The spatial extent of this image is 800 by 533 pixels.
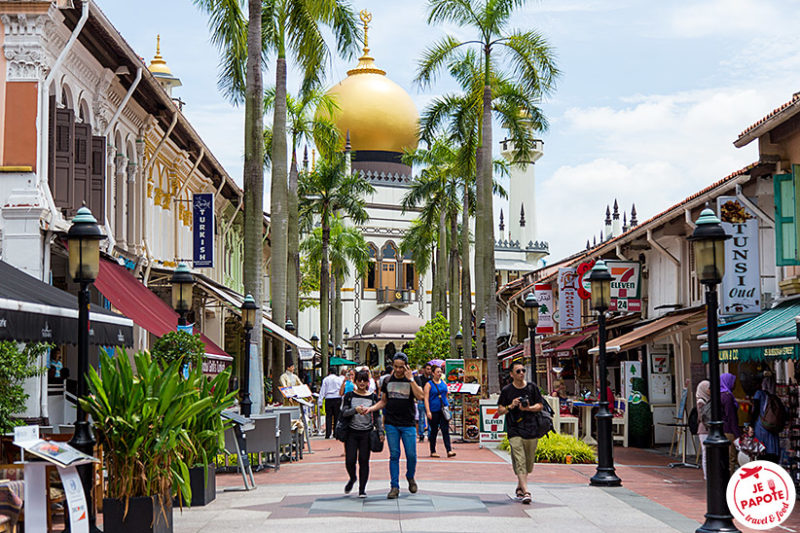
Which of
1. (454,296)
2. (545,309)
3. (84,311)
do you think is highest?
(454,296)

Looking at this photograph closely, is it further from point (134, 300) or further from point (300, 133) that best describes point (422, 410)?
point (300, 133)

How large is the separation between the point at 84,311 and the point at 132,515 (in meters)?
2.05

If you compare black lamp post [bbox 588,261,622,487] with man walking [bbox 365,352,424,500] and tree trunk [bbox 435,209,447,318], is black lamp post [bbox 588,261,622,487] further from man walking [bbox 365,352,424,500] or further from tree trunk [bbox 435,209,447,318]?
tree trunk [bbox 435,209,447,318]

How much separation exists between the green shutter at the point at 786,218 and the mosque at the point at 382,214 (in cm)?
5296

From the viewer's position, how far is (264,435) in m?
17.1

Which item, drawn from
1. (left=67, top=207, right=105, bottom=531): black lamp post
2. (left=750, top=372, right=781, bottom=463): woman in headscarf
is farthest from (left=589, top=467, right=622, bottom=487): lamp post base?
(left=67, top=207, right=105, bottom=531): black lamp post

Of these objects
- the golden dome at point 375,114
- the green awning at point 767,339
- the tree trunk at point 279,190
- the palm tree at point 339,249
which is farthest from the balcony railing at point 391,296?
the green awning at point 767,339

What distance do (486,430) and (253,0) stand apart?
1048 centimetres

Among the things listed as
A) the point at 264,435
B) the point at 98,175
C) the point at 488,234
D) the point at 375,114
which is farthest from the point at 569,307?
the point at 375,114

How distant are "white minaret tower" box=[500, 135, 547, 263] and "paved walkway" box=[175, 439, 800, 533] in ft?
196

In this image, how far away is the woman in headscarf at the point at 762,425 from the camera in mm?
15750

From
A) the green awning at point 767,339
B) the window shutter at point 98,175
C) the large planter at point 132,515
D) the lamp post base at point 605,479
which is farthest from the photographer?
the window shutter at point 98,175

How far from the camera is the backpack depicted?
15.6m

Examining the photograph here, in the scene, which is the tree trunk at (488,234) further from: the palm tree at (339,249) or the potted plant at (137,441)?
the palm tree at (339,249)
